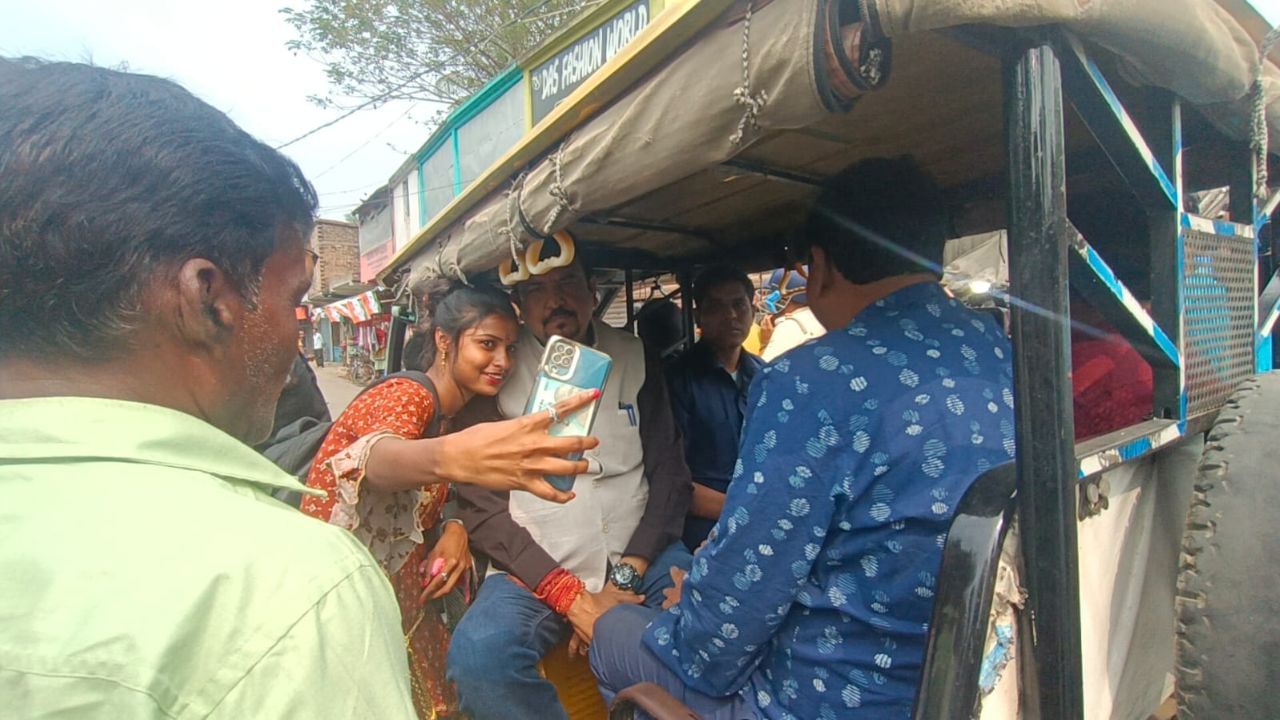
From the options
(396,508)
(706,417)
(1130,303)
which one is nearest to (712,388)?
(706,417)

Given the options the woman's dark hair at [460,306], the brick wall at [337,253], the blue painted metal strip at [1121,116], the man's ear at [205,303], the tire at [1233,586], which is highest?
the brick wall at [337,253]

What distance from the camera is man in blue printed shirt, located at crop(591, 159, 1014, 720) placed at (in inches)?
50.2

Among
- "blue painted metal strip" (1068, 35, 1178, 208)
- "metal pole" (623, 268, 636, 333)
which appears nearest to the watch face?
"metal pole" (623, 268, 636, 333)

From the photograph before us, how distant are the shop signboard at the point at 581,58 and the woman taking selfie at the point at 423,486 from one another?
6.08 metres

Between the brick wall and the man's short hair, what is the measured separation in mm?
27158

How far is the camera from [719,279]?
3.25m

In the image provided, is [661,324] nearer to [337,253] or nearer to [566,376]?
[566,376]

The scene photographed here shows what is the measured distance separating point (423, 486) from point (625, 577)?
2.85ft

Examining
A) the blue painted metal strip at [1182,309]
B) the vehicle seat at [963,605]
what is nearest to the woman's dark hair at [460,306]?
the vehicle seat at [963,605]

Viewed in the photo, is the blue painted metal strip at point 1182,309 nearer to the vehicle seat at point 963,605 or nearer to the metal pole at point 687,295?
the vehicle seat at point 963,605

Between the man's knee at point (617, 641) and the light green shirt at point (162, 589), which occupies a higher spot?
the light green shirt at point (162, 589)

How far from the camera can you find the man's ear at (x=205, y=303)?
2.53 feet

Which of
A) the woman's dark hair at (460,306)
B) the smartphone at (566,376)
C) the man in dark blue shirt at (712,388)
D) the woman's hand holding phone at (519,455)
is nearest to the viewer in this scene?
the woman's hand holding phone at (519,455)

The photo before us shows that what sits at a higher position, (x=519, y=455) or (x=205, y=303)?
(x=205, y=303)
